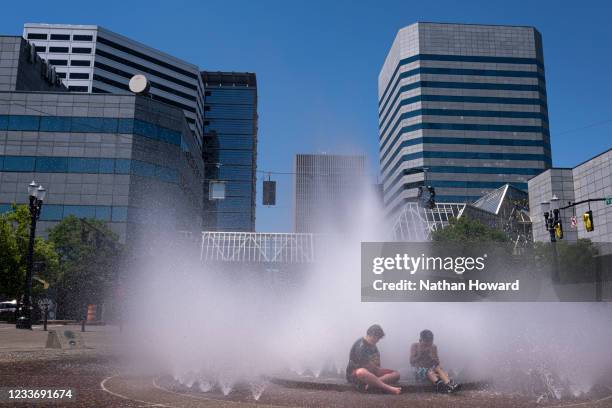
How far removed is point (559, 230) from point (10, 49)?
69.1 m

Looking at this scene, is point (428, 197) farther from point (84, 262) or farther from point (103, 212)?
point (103, 212)

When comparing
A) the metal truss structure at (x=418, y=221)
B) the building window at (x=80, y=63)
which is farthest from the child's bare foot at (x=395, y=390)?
the building window at (x=80, y=63)

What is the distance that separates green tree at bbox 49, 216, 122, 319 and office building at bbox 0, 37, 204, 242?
6.28m

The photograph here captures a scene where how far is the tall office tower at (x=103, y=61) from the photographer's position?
11044 centimetres

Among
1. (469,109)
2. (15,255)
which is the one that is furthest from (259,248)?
(469,109)

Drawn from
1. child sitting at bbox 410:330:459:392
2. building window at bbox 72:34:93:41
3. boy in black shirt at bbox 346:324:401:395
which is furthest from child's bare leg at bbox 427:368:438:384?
building window at bbox 72:34:93:41

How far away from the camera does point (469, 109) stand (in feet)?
388

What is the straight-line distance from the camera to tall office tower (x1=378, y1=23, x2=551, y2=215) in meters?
115

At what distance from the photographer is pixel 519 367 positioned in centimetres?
1230

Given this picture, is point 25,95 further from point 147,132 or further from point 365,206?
point 365,206

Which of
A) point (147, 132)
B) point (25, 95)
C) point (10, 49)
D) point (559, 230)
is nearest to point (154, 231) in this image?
point (147, 132)

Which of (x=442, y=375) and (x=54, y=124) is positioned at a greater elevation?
(x=54, y=124)

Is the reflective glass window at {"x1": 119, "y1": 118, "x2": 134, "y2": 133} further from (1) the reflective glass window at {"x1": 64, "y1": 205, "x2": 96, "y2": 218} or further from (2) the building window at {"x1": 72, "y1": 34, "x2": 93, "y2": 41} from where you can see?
(2) the building window at {"x1": 72, "y1": 34, "x2": 93, "y2": 41}

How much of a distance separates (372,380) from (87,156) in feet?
169
